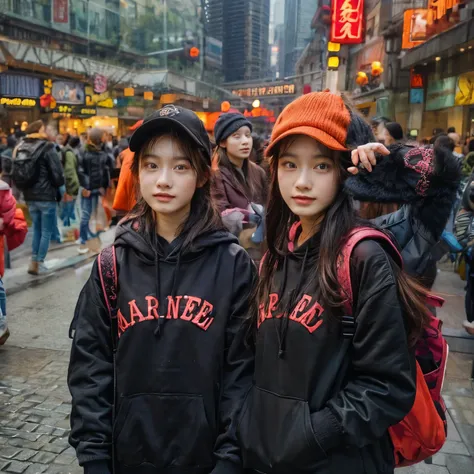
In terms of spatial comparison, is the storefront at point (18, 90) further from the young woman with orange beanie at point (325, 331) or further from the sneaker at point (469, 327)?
the young woman with orange beanie at point (325, 331)

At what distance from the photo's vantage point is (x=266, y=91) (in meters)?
49.1

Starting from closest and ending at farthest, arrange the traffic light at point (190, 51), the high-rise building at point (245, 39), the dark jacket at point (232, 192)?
the dark jacket at point (232, 192) → the traffic light at point (190, 51) → the high-rise building at point (245, 39)

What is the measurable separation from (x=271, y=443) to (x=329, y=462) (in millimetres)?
189

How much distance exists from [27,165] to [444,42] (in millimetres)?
9374

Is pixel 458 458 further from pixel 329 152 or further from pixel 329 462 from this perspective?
pixel 329 152

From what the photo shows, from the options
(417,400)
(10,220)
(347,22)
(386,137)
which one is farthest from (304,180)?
(347,22)

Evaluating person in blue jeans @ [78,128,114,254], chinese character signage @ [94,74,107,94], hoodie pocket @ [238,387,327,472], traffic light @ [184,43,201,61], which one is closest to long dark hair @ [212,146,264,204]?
hoodie pocket @ [238,387,327,472]

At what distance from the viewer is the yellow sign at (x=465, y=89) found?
13312 millimetres

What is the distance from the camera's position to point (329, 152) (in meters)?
1.70

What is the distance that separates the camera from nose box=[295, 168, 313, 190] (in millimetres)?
1690

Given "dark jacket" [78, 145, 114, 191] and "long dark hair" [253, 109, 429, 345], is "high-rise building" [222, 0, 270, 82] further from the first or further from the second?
"long dark hair" [253, 109, 429, 345]

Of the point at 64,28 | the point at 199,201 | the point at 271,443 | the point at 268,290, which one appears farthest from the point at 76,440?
the point at 64,28

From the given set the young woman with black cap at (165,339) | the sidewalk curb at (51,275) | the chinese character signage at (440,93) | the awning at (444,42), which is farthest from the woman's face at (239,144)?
the chinese character signage at (440,93)

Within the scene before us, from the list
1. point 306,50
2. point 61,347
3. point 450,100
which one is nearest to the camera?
point 61,347
